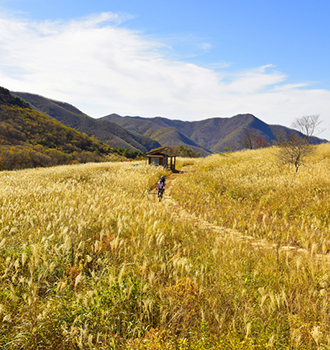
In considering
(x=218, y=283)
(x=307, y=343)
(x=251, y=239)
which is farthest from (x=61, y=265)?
(x=251, y=239)

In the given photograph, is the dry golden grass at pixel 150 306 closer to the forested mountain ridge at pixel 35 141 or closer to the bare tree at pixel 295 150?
the bare tree at pixel 295 150

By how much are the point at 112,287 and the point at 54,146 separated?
224 feet

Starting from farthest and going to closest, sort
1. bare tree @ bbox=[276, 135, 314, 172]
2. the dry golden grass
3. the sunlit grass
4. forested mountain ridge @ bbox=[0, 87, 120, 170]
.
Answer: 1. forested mountain ridge @ bbox=[0, 87, 120, 170]
2. bare tree @ bbox=[276, 135, 314, 172]
3. the sunlit grass
4. the dry golden grass

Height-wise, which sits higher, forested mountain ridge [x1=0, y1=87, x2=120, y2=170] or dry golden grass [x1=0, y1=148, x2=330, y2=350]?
forested mountain ridge [x1=0, y1=87, x2=120, y2=170]

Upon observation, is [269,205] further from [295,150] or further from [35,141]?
[35,141]

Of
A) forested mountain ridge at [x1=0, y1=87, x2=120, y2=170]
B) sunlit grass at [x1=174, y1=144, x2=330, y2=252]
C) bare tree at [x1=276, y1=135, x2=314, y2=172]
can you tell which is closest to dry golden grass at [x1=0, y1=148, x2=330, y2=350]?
sunlit grass at [x1=174, y1=144, x2=330, y2=252]

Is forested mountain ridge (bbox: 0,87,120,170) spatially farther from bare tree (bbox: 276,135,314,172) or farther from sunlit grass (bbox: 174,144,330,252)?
bare tree (bbox: 276,135,314,172)

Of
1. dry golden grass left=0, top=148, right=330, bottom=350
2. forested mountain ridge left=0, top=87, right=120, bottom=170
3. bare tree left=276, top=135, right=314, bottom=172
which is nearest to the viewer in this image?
dry golden grass left=0, top=148, right=330, bottom=350

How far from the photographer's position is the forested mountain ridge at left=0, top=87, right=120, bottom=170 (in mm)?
39031

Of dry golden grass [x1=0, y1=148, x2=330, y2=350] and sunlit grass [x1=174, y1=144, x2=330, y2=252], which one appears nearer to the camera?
dry golden grass [x1=0, y1=148, x2=330, y2=350]

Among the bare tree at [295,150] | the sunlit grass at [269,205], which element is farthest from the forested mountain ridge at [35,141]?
the bare tree at [295,150]

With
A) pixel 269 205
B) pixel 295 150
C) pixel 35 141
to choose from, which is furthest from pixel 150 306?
pixel 35 141

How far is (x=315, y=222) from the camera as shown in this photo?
720cm

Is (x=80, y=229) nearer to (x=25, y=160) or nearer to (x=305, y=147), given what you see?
(x=305, y=147)
